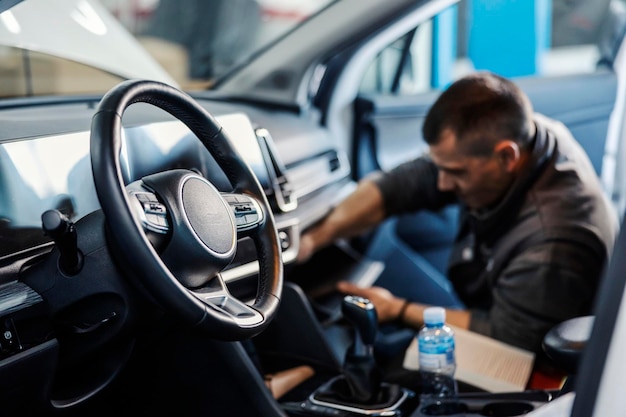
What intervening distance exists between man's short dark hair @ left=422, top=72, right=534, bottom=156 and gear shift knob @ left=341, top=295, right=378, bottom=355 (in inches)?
20.6

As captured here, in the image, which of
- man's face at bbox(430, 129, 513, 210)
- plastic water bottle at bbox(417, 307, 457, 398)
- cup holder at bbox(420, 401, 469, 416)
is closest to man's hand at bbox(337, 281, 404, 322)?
man's face at bbox(430, 129, 513, 210)

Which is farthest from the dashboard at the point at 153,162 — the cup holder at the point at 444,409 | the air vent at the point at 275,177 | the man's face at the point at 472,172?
the cup holder at the point at 444,409

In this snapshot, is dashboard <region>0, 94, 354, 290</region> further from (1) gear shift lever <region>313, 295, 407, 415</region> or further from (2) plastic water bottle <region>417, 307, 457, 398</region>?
(2) plastic water bottle <region>417, 307, 457, 398</region>

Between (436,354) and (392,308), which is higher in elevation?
(436,354)

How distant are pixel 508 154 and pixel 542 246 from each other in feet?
0.80

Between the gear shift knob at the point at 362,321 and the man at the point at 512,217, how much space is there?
1.16 ft

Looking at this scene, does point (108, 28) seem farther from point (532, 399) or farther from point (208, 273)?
point (532, 399)

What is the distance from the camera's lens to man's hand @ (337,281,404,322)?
208 centimetres

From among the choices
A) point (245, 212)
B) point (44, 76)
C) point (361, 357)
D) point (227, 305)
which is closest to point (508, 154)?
point (361, 357)

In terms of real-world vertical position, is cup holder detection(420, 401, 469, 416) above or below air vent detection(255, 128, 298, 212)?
below

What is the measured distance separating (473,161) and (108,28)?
918mm

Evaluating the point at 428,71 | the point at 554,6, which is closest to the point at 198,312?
the point at 428,71

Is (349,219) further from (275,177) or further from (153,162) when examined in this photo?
(153,162)

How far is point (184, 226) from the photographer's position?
1.15 meters
